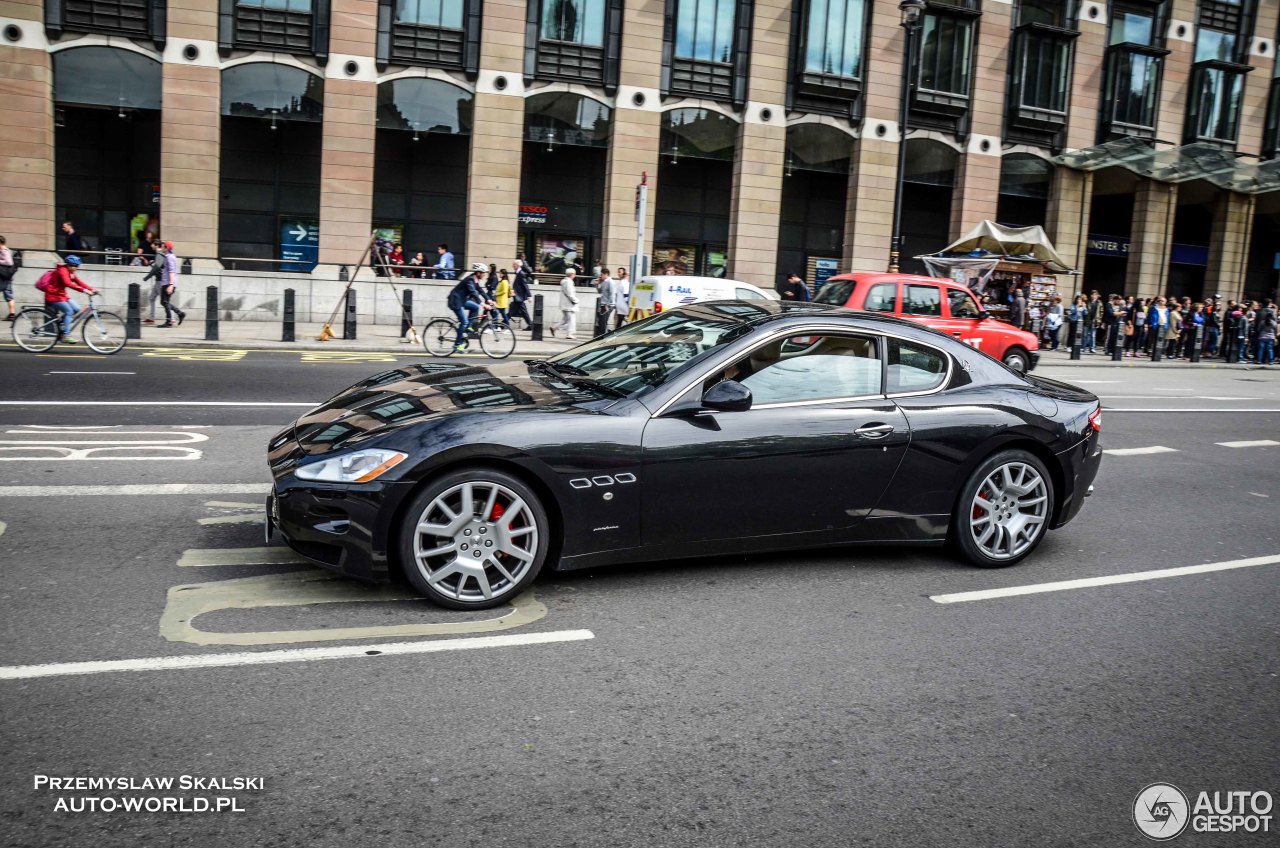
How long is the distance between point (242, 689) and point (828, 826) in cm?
218

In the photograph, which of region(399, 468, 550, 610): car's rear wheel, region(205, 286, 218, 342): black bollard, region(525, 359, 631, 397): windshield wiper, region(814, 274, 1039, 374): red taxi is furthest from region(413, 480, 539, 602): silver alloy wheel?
region(205, 286, 218, 342): black bollard

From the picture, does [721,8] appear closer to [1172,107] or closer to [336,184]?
[336,184]

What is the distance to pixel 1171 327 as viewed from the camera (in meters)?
29.8

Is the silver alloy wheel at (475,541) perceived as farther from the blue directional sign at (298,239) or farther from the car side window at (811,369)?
the blue directional sign at (298,239)

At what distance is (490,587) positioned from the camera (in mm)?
4773

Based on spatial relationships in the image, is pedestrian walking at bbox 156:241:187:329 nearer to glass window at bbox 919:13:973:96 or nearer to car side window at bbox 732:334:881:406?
car side window at bbox 732:334:881:406

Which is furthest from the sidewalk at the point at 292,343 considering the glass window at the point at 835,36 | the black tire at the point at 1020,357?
the glass window at the point at 835,36

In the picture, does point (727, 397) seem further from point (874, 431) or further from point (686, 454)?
point (874, 431)

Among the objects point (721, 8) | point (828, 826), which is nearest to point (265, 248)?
point (721, 8)

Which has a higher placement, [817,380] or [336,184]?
[336,184]

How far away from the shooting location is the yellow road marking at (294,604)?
170 inches

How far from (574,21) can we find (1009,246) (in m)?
13.6

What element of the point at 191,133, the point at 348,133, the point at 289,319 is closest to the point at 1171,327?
the point at 348,133

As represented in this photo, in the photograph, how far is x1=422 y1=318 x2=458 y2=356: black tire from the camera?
1897 centimetres
